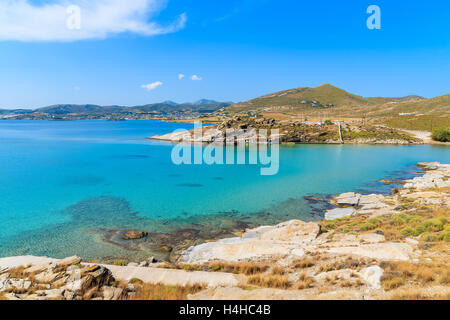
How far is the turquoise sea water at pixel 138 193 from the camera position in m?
18.1

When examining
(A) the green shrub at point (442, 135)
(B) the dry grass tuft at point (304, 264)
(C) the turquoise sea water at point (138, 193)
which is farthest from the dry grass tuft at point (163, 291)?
(A) the green shrub at point (442, 135)

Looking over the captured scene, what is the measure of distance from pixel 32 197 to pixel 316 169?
128 ft

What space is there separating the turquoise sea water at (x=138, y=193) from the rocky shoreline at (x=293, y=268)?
4.28 metres

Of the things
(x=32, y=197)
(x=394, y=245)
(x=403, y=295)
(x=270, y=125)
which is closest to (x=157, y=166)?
(x=32, y=197)

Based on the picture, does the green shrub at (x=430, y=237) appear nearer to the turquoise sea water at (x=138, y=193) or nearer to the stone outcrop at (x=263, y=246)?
the stone outcrop at (x=263, y=246)

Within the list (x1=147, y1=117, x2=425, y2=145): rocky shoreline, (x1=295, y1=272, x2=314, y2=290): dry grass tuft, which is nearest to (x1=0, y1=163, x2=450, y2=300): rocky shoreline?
(x1=295, y1=272, x2=314, y2=290): dry grass tuft

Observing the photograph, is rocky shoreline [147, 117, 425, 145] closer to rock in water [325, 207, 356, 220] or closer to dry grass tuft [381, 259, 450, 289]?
rock in water [325, 207, 356, 220]

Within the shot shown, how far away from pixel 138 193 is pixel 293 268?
71.0 feet

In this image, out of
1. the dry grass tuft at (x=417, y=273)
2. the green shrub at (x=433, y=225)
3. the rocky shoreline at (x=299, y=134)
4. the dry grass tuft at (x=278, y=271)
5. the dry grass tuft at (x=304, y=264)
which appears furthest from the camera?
the rocky shoreline at (x=299, y=134)

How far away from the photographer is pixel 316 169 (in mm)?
42375

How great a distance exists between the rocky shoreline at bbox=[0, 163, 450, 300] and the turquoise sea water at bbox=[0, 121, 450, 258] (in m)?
4.28

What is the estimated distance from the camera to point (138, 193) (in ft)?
92.5
